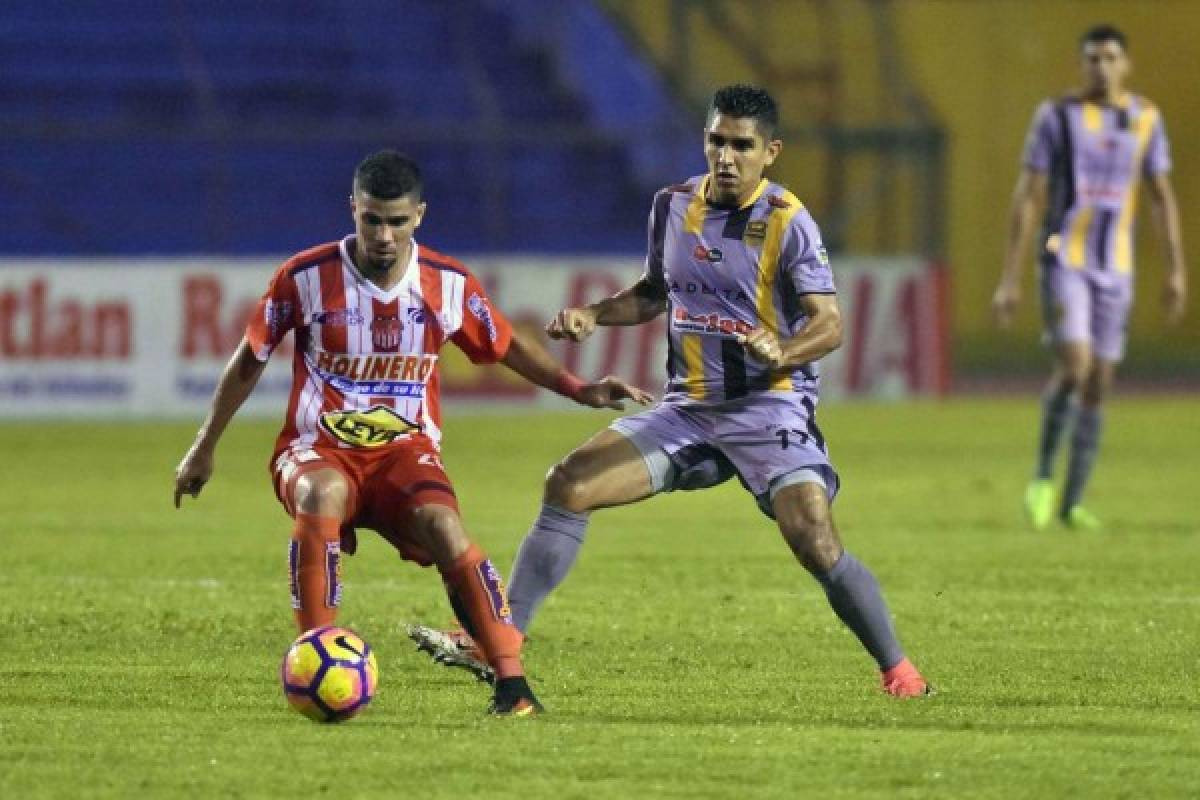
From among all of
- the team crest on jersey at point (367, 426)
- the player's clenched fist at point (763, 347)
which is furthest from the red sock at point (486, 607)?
the player's clenched fist at point (763, 347)

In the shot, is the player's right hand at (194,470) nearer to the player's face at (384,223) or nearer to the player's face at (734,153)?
the player's face at (384,223)

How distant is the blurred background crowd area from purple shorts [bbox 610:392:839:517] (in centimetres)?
1374

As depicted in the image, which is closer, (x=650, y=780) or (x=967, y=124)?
(x=650, y=780)

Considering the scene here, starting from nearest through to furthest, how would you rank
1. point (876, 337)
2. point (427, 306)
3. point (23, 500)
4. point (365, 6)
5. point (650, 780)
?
point (650, 780)
point (427, 306)
point (23, 500)
point (876, 337)
point (365, 6)

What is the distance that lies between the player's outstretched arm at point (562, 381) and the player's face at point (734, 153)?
2.20 ft

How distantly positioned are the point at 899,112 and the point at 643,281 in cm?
1591

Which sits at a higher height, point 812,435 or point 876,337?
point 812,435

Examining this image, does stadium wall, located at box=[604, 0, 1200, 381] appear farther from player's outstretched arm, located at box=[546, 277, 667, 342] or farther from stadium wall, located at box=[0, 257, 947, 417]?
player's outstretched arm, located at box=[546, 277, 667, 342]

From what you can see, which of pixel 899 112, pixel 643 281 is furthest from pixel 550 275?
pixel 643 281

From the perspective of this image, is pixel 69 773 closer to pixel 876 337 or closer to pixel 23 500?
pixel 23 500

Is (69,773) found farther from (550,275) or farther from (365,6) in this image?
(365,6)

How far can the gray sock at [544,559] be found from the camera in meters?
7.68

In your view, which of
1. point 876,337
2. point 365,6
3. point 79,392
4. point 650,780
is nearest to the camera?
point 650,780

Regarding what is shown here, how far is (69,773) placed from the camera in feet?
19.8
